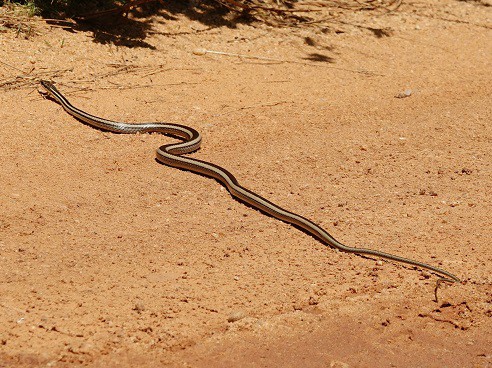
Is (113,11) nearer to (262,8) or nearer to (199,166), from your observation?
(262,8)

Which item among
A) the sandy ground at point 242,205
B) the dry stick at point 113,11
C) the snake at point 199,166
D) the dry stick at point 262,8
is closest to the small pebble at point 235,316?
the sandy ground at point 242,205

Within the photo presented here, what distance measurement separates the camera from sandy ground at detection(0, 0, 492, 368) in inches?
204

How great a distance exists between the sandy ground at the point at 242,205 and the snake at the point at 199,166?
10cm

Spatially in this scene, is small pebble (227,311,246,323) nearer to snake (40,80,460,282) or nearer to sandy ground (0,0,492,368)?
sandy ground (0,0,492,368)

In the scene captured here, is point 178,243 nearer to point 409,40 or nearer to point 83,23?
point 83,23

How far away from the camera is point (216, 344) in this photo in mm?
5039

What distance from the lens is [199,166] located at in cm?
778

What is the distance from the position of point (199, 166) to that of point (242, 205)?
0.93 metres

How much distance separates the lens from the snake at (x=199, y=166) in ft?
20.5

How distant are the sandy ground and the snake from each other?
4.0 inches

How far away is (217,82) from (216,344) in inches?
222

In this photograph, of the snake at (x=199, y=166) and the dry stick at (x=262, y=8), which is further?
the dry stick at (x=262, y=8)

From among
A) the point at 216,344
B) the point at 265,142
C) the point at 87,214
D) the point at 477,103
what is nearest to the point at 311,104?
the point at 265,142

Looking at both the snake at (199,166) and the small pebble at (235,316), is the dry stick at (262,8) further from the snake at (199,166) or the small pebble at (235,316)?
the small pebble at (235,316)
